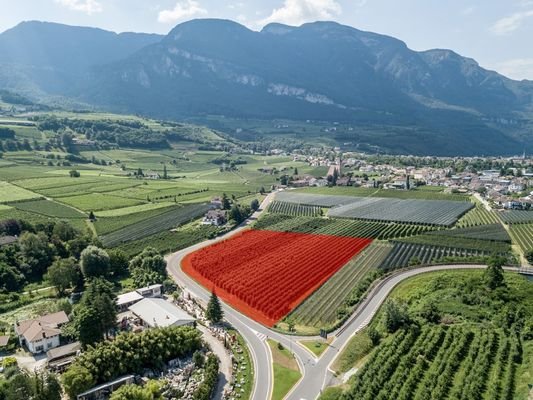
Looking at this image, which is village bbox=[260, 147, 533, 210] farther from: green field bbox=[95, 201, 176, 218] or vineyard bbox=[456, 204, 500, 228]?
green field bbox=[95, 201, 176, 218]

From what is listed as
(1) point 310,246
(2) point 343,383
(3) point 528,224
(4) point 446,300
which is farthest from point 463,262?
(2) point 343,383

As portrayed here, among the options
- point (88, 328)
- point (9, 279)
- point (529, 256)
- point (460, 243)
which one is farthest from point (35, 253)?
point (529, 256)

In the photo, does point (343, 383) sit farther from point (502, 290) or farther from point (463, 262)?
point (463, 262)

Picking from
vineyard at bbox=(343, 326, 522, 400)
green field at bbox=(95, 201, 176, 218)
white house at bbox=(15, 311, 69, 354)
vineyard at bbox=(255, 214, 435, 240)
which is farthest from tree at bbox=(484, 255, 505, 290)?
green field at bbox=(95, 201, 176, 218)

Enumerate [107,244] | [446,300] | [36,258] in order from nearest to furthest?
[446,300] < [36,258] < [107,244]

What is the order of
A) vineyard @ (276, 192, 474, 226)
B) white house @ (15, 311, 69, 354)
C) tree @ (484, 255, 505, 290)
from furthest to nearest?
vineyard @ (276, 192, 474, 226) < tree @ (484, 255, 505, 290) < white house @ (15, 311, 69, 354)

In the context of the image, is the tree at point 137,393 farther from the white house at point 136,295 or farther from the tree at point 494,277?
the tree at point 494,277

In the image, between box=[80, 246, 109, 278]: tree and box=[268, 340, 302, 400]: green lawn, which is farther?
box=[80, 246, 109, 278]: tree
